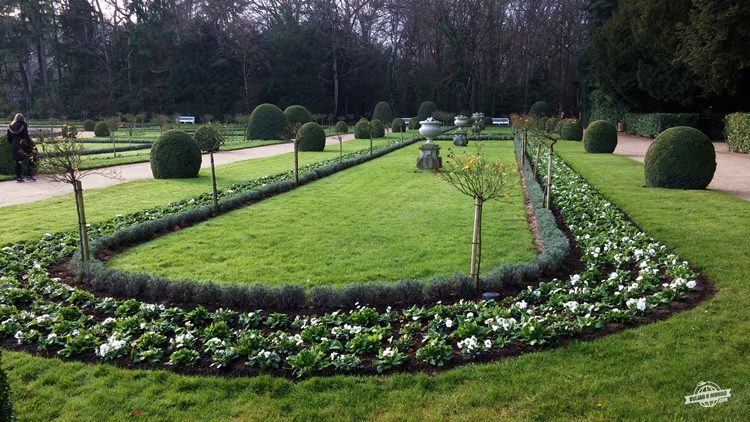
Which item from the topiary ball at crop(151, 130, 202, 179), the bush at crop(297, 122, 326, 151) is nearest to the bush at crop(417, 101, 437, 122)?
the bush at crop(297, 122, 326, 151)

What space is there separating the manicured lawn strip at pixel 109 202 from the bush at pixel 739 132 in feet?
52.1

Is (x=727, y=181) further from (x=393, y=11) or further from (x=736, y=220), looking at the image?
(x=393, y=11)

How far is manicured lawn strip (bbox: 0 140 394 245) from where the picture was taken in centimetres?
799

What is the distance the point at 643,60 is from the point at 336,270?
2638 cm

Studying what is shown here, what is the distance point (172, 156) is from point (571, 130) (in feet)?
66.5

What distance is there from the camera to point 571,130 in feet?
87.2

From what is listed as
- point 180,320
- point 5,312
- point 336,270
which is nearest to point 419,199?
point 336,270

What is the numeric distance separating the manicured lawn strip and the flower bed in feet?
8.67

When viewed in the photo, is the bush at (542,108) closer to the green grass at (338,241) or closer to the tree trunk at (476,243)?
the green grass at (338,241)

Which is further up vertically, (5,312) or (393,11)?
(393,11)

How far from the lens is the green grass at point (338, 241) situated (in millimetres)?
5816

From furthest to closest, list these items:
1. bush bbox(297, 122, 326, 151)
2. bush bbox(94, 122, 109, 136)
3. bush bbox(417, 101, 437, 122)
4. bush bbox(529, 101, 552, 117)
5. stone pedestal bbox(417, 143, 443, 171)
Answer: bush bbox(417, 101, 437, 122)
bush bbox(529, 101, 552, 117)
bush bbox(94, 122, 109, 136)
bush bbox(297, 122, 326, 151)
stone pedestal bbox(417, 143, 443, 171)

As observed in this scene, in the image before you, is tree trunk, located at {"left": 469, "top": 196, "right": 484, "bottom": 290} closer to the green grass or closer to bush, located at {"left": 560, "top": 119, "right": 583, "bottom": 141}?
the green grass

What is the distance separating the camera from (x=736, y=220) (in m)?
7.79
